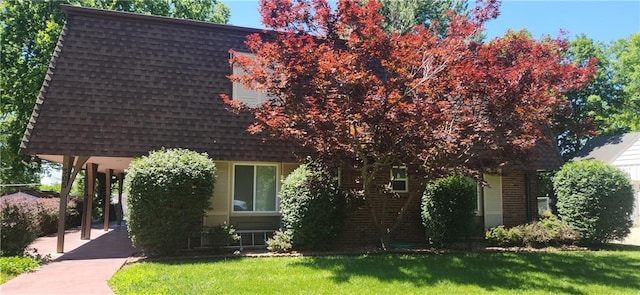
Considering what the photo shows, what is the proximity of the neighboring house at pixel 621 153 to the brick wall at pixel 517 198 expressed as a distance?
12496 mm

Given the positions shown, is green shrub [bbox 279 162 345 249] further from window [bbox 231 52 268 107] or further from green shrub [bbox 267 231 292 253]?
window [bbox 231 52 268 107]

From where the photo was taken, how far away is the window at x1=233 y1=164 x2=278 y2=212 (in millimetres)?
12609

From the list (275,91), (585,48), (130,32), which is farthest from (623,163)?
(130,32)

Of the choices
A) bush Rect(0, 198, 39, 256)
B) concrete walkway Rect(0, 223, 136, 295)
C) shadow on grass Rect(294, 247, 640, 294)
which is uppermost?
bush Rect(0, 198, 39, 256)

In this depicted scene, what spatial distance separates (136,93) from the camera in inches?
474

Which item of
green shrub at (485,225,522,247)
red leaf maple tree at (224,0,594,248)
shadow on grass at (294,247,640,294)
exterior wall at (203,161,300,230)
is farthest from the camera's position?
green shrub at (485,225,522,247)

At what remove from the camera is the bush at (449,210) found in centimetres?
1212

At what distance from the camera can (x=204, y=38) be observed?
44.1 feet

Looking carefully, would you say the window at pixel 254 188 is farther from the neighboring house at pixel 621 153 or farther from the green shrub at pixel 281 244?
the neighboring house at pixel 621 153

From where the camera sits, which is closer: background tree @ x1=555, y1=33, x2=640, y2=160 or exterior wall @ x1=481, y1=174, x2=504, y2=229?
exterior wall @ x1=481, y1=174, x2=504, y2=229

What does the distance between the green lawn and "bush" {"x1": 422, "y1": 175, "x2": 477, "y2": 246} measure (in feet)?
5.12

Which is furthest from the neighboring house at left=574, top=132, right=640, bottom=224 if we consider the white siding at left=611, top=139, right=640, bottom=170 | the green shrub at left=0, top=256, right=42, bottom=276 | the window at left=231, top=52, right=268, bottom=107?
the green shrub at left=0, top=256, right=42, bottom=276

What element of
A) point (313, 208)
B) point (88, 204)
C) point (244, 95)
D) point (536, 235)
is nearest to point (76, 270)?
point (313, 208)

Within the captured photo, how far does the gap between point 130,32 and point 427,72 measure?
8.39m
